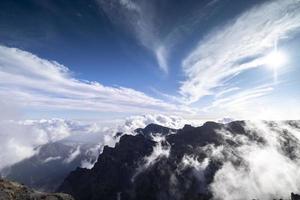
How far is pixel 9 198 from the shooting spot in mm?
74000

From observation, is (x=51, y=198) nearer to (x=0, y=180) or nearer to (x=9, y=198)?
(x=9, y=198)

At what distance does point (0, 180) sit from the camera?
84.8 meters

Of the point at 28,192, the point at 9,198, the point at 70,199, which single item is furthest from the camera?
the point at 70,199

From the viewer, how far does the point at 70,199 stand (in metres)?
90.3

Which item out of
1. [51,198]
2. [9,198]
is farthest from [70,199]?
[9,198]

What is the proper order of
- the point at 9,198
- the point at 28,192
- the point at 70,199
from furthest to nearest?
the point at 70,199
the point at 28,192
the point at 9,198

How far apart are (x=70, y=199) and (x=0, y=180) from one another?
2496 cm

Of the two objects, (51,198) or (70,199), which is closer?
(51,198)

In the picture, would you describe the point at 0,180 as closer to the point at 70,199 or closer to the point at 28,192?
the point at 28,192

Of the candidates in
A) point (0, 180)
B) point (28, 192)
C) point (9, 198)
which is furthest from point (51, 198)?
point (0, 180)

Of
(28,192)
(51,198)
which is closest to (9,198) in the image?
(28,192)

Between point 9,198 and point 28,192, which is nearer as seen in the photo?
point 9,198

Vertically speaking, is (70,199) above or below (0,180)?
below

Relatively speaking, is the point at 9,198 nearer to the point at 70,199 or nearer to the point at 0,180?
the point at 0,180
